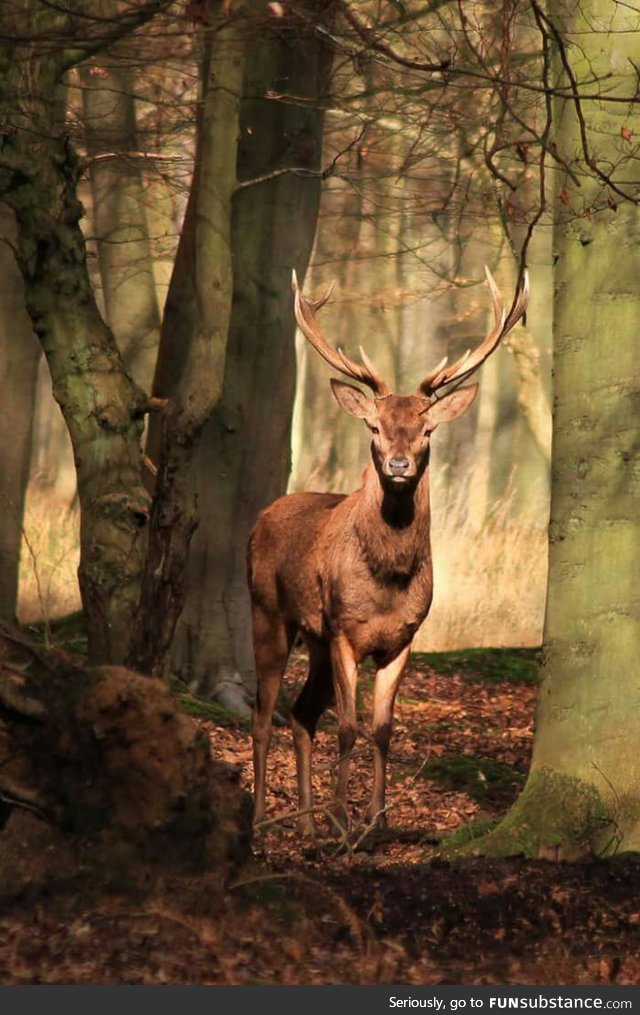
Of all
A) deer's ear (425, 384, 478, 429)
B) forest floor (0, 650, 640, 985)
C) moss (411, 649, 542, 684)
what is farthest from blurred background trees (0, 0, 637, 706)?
forest floor (0, 650, 640, 985)

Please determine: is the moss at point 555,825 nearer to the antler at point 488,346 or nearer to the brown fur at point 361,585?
the brown fur at point 361,585

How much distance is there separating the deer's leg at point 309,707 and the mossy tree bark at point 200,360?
1.27 meters

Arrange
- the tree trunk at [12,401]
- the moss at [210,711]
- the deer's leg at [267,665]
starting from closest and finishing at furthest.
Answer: the deer's leg at [267,665] → the moss at [210,711] → the tree trunk at [12,401]

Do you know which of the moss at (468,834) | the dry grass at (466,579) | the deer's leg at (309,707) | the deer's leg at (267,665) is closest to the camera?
the moss at (468,834)

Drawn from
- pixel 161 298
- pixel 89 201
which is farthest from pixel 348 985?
pixel 89 201

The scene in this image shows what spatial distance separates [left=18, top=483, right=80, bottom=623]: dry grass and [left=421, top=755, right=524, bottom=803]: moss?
8409mm

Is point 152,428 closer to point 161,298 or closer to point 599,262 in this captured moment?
point 599,262

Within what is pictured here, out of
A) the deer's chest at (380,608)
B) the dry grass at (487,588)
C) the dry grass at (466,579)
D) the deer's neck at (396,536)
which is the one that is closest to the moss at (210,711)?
the deer's chest at (380,608)

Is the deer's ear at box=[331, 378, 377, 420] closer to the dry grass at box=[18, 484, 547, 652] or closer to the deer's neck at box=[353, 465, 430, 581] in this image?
the deer's neck at box=[353, 465, 430, 581]

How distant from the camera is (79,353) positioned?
9516 millimetres

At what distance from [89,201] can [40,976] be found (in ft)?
64.9

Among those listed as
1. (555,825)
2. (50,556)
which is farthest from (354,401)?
(50,556)

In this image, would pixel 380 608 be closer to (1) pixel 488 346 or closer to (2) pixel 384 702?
(2) pixel 384 702

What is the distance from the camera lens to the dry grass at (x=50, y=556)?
20031 mm
